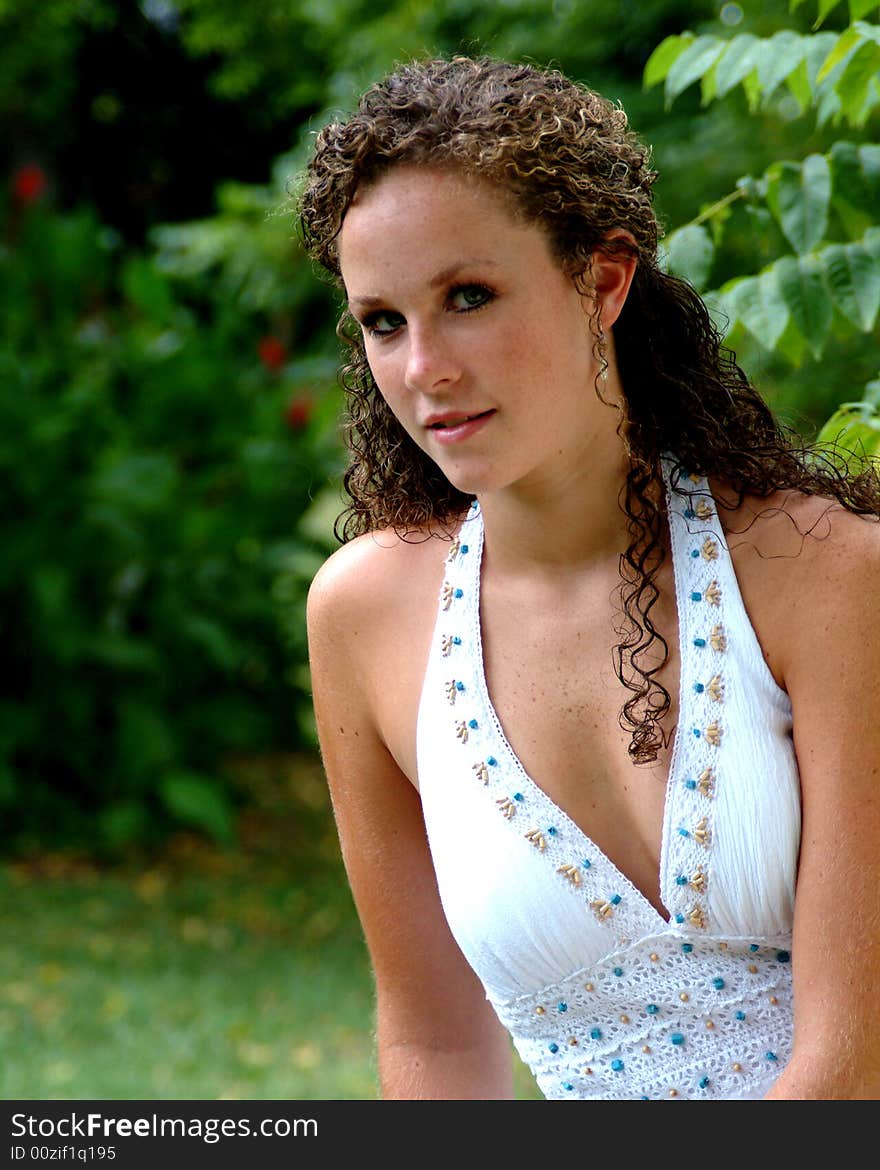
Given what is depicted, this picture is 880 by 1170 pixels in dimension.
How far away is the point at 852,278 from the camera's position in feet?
7.64

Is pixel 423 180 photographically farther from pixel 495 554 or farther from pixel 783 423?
pixel 783 423

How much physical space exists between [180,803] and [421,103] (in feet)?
18.5

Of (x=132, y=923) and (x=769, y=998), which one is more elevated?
(x=132, y=923)

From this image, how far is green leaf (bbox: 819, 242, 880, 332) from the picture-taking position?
2.31 m

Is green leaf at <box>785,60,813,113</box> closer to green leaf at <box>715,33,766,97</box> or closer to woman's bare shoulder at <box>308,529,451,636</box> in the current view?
green leaf at <box>715,33,766,97</box>

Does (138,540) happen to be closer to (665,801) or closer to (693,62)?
(693,62)

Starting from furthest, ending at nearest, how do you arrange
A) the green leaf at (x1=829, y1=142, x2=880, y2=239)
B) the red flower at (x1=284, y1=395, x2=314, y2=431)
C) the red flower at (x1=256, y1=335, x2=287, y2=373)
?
the red flower at (x1=256, y1=335, x2=287, y2=373)
the red flower at (x1=284, y1=395, x2=314, y2=431)
the green leaf at (x1=829, y1=142, x2=880, y2=239)

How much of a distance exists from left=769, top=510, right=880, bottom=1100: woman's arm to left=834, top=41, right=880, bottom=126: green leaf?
0.77m

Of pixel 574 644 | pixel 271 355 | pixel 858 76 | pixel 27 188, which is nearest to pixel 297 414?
pixel 271 355

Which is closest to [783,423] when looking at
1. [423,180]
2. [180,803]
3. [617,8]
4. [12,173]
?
[423,180]

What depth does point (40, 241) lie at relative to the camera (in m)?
8.00

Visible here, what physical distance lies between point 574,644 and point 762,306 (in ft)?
2.25

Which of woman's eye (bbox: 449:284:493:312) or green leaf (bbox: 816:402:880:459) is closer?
woman's eye (bbox: 449:284:493:312)

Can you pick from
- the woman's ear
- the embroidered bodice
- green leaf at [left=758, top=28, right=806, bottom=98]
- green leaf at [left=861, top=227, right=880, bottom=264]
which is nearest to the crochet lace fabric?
the embroidered bodice
